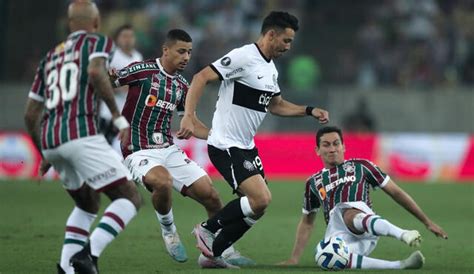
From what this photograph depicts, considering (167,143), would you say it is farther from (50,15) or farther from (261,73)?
(50,15)

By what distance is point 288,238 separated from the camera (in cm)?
1248

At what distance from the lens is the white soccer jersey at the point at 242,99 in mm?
9625

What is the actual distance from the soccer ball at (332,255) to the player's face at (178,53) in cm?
236

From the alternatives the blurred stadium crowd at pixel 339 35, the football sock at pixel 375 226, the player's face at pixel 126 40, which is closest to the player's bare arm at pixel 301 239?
the football sock at pixel 375 226

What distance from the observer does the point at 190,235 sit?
41.0 ft

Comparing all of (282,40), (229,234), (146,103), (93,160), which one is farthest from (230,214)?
(93,160)

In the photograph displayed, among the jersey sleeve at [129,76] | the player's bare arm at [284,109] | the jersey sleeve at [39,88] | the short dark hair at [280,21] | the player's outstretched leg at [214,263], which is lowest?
the player's outstretched leg at [214,263]

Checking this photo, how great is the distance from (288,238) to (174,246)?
9.44ft

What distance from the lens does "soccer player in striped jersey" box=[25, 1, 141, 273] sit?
787cm

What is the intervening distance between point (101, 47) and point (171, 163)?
2628mm

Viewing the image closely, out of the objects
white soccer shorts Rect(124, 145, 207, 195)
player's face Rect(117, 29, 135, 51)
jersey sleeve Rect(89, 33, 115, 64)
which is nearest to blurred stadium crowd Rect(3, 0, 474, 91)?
player's face Rect(117, 29, 135, 51)

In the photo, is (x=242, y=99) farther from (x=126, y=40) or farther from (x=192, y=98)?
(x=126, y=40)

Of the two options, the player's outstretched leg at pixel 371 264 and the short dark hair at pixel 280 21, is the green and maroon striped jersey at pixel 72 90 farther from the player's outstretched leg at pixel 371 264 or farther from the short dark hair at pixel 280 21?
the player's outstretched leg at pixel 371 264

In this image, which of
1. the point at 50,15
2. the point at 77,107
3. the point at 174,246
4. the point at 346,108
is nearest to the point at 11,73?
the point at 50,15
